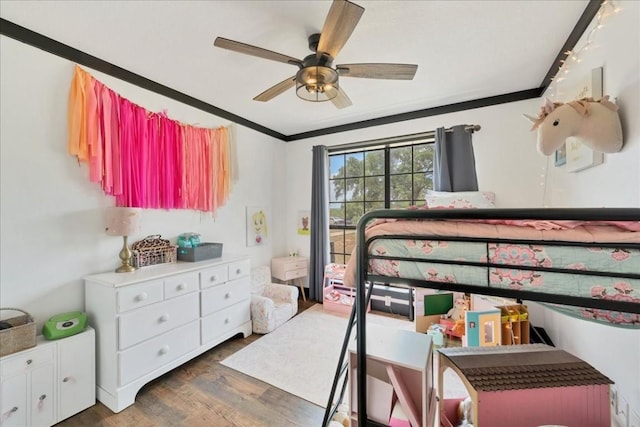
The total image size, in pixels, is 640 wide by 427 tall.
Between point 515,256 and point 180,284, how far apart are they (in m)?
2.22

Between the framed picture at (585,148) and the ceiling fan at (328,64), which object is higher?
the ceiling fan at (328,64)

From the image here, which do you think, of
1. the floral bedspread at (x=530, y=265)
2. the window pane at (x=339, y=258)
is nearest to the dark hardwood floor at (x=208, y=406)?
the floral bedspread at (x=530, y=265)

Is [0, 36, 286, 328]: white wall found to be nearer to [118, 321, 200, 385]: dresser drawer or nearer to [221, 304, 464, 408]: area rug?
[118, 321, 200, 385]: dresser drawer

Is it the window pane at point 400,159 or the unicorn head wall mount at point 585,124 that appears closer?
the unicorn head wall mount at point 585,124

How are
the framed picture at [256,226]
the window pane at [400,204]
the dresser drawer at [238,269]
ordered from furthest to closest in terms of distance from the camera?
the framed picture at [256,226]
the window pane at [400,204]
the dresser drawer at [238,269]

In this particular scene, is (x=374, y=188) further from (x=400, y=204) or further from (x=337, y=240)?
(x=337, y=240)

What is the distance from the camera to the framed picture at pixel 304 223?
3.84m

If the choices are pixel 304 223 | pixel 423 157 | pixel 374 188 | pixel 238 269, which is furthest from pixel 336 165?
pixel 238 269

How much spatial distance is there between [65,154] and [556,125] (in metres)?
3.14

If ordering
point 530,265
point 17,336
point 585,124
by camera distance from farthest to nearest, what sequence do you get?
point 17,336 < point 585,124 < point 530,265

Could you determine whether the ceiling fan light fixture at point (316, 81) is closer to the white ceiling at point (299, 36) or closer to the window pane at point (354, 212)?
the white ceiling at point (299, 36)

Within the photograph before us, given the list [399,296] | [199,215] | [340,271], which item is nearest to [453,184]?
[399,296]

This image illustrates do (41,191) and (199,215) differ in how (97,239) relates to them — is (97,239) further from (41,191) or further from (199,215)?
(199,215)

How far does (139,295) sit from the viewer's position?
5.83 ft
